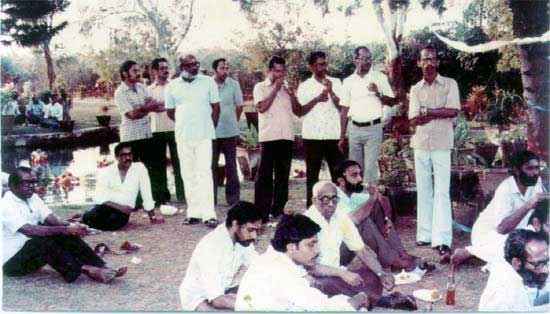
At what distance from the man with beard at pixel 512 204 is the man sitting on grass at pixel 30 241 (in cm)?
238

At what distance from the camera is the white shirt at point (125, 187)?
5.59m

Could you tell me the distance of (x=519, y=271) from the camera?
3979 millimetres

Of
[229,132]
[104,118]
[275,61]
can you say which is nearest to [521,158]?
[275,61]

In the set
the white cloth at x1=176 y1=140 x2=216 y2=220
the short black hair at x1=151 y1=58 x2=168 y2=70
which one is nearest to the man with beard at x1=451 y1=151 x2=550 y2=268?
the white cloth at x1=176 y1=140 x2=216 y2=220

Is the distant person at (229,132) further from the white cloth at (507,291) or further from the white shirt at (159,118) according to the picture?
the white cloth at (507,291)

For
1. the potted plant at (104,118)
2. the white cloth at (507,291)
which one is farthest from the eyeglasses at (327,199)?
the potted plant at (104,118)

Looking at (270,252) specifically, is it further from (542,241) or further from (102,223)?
(102,223)

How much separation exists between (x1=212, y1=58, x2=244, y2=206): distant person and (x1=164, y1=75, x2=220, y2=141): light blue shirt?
4.6 inches

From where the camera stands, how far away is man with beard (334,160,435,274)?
4.76 meters

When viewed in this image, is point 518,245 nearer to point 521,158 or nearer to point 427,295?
point 427,295

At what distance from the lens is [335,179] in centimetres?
490

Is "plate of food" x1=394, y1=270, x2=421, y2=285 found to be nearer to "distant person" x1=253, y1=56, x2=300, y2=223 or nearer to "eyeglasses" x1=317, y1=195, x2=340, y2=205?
"eyeglasses" x1=317, y1=195, x2=340, y2=205

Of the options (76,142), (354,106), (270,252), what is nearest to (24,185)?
(76,142)

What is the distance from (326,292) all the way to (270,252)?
26.3 inches
